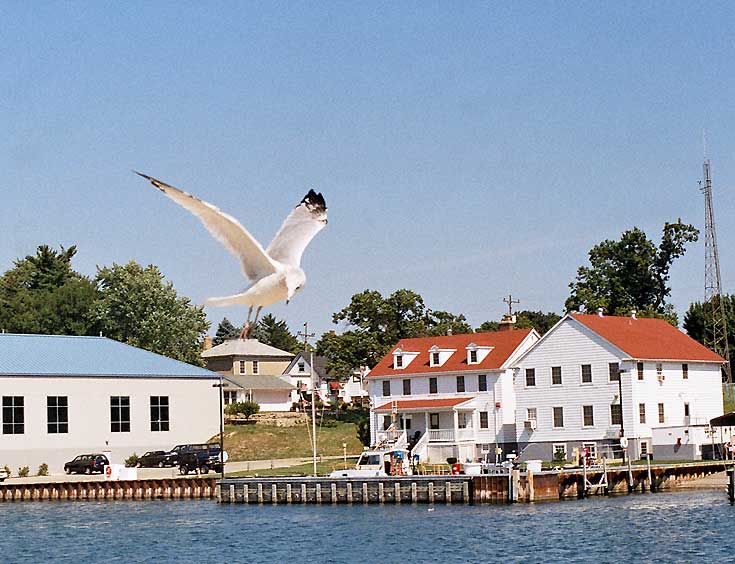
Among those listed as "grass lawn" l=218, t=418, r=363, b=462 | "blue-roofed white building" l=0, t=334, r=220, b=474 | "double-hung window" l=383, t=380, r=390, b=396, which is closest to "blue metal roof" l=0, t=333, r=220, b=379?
"blue-roofed white building" l=0, t=334, r=220, b=474

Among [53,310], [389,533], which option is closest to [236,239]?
[389,533]

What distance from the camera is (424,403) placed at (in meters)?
88.3

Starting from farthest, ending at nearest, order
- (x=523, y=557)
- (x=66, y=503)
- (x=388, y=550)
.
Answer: (x=66, y=503), (x=388, y=550), (x=523, y=557)

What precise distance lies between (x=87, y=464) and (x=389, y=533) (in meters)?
32.5

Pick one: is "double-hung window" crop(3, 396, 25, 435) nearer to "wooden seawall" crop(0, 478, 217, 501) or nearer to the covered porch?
"wooden seawall" crop(0, 478, 217, 501)

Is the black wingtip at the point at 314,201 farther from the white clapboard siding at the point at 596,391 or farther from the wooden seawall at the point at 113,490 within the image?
the white clapboard siding at the point at 596,391

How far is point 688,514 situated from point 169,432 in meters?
42.8

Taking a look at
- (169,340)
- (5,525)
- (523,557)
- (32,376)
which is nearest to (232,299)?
(523,557)

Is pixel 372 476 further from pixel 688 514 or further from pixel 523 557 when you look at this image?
pixel 523 557

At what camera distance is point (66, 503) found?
71125 mm

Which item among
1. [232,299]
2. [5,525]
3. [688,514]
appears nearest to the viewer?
[232,299]

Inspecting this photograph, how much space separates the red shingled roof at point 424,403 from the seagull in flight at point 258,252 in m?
72.3

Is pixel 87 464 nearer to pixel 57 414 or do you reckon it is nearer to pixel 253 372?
pixel 57 414

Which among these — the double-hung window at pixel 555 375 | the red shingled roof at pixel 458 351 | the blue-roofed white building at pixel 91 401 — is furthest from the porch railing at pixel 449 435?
the blue-roofed white building at pixel 91 401
